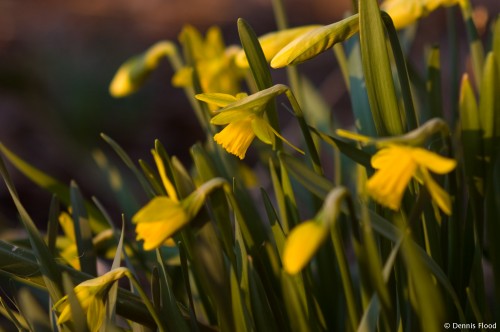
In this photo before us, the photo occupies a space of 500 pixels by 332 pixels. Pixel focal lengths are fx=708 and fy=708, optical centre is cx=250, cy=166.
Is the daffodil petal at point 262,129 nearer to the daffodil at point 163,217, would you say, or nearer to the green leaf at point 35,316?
the daffodil at point 163,217

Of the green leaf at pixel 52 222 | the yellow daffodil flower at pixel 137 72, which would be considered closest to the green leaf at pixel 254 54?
the green leaf at pixel 52 222

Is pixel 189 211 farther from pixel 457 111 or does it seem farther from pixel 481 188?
pixel 457 111

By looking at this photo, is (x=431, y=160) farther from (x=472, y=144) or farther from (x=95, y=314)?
(x=95, y=314)

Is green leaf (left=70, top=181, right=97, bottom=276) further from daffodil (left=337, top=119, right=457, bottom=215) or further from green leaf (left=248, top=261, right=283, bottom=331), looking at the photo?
daffodil (left=337, top=119, right=457, bottom=215)

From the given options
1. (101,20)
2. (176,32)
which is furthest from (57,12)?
(176,32)

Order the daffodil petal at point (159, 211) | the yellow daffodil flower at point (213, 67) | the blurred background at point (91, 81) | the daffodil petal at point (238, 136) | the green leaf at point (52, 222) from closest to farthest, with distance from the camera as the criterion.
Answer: the daffodil petal at point (159, 211) → the daffodil petal at point (238, 136) → the green leaf at point (52, 222) → the yellow daffodil flower at point (213, 67) → the blurred background at point (91, 81)

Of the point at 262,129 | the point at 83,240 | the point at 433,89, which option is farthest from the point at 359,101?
the point at 83,240
